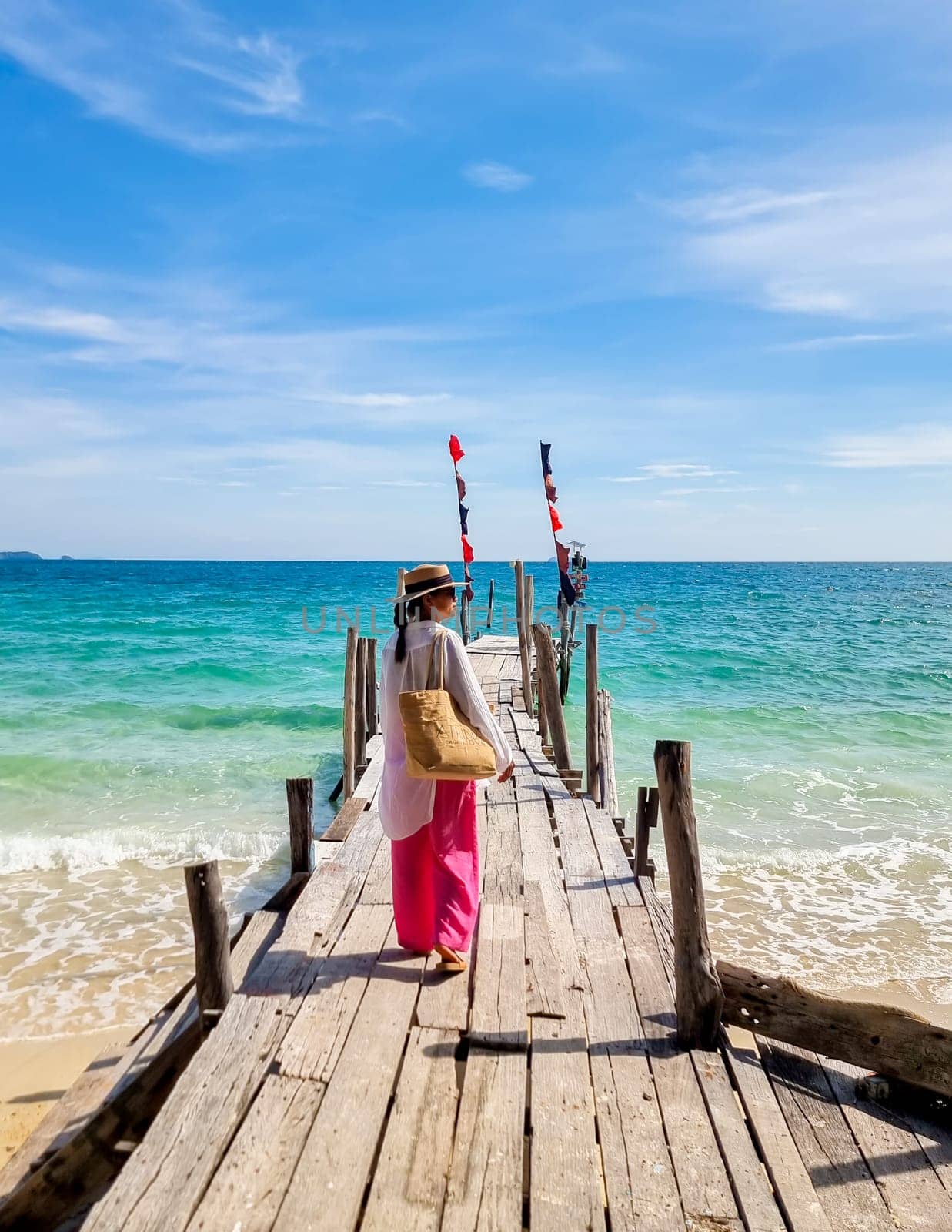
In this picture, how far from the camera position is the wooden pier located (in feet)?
7.86

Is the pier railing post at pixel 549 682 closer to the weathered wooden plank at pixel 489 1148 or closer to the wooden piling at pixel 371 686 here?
the wooden piling at pixel 371 686

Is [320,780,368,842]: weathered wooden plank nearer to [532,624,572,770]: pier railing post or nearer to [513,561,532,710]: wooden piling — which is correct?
[532,624,572,770]: pier railing post

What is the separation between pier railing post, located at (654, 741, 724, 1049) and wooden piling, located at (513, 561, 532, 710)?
789 cm

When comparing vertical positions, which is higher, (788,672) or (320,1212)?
(320,1212)

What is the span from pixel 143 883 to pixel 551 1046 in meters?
6.20

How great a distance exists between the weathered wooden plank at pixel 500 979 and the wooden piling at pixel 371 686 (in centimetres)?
660

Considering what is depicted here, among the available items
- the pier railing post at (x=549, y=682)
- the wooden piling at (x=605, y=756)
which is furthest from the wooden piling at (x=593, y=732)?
→ the pier railing post at (x=549, y=682)

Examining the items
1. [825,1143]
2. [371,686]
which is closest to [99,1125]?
[825,1143]

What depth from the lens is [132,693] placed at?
18.9 m

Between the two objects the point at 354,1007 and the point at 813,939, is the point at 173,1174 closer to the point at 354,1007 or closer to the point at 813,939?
the point at 354,1007

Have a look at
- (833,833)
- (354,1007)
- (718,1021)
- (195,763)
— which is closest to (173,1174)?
(354,1007)

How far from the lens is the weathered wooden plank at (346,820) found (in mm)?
5789

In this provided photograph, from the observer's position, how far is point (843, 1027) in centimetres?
322

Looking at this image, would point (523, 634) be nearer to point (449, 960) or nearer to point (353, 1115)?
point (449, 960)
